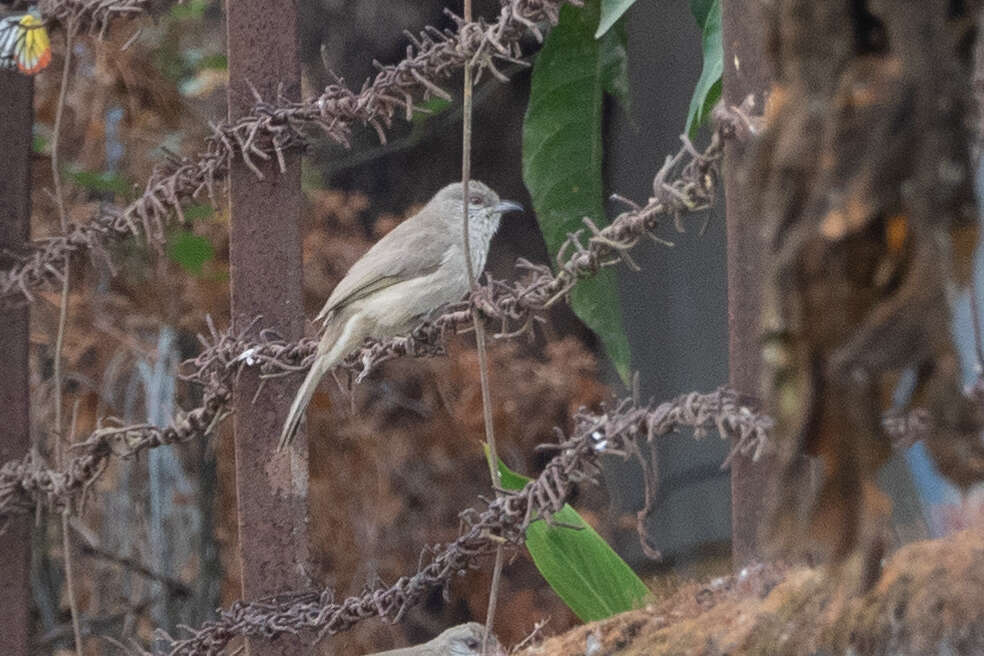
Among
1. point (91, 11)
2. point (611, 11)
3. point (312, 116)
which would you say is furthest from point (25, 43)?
point (611, 11)

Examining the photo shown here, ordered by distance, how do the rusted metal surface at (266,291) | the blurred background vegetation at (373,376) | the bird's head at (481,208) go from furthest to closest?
the blurred background vegetation at (373,376)
the bird's head at (481,208)
the rusted metal surface at (266,291)

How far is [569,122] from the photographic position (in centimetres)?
470

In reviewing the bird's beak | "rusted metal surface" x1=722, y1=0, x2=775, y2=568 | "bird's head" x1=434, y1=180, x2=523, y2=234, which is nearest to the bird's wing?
"bird's head" x1=434, y1=180, x2=523, y2=234

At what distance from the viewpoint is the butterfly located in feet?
13.2

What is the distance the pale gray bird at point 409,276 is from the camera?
Result: 165 inches

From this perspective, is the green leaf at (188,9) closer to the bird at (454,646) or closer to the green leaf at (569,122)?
the green leaf at (569,122)

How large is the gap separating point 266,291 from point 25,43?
1345 mm

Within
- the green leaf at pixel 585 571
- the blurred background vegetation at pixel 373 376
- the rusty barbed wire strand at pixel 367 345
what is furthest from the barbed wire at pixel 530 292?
the blurred background vegetation at pixel 373 376

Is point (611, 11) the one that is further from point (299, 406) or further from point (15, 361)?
point (15, 361)

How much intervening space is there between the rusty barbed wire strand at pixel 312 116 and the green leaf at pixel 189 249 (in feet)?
4.12

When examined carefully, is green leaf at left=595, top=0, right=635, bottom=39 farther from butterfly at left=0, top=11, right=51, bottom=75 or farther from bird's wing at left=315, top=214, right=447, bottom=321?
butterfly at left=0, top=11, right=51, bottom=75

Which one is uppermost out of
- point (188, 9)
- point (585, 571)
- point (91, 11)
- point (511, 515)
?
point (188, 9)

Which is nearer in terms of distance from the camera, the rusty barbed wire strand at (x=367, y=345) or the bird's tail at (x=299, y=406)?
the rusty barbed wire strand at (x=367, y=345)

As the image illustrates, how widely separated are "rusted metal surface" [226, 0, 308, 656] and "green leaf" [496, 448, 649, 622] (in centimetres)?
63
